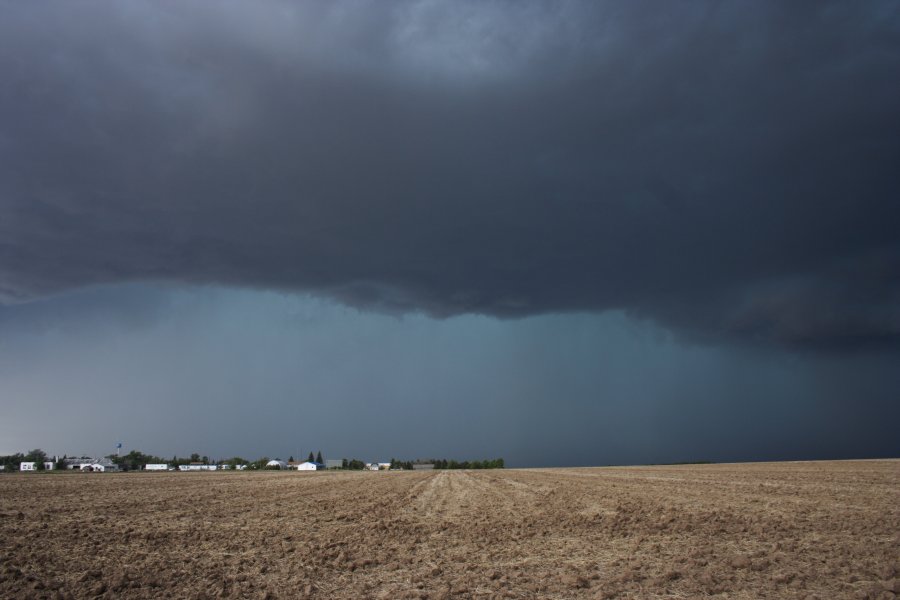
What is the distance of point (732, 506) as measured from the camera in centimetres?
2470

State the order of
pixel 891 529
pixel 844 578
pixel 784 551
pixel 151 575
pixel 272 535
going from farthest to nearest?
pixel 272 535, pixel 891 529, pixel 784 551, pixel 151 575, pixel 844 578

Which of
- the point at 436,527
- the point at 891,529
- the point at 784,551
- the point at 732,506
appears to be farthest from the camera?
the point at 732,506

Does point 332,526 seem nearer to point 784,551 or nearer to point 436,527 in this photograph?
point 436,527

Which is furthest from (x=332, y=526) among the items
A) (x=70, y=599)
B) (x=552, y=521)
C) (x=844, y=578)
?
(x=844, y=578)

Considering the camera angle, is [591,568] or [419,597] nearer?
[419,597]

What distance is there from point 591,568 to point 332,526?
11.0m

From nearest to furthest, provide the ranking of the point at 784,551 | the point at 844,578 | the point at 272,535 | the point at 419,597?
the point at 419,597
the point at 844,578
the point at 784,551
the point at 272,535

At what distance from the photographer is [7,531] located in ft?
64.2

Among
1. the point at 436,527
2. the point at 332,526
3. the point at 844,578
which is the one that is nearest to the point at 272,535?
the point at 332,526

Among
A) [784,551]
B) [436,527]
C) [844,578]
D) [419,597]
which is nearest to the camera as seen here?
[419,597]

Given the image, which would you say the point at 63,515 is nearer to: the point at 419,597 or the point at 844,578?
the point at 419,597

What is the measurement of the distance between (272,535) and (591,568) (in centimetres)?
1061

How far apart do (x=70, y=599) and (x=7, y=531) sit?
12.4 meters

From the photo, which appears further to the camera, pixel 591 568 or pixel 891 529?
pixel 891 529
